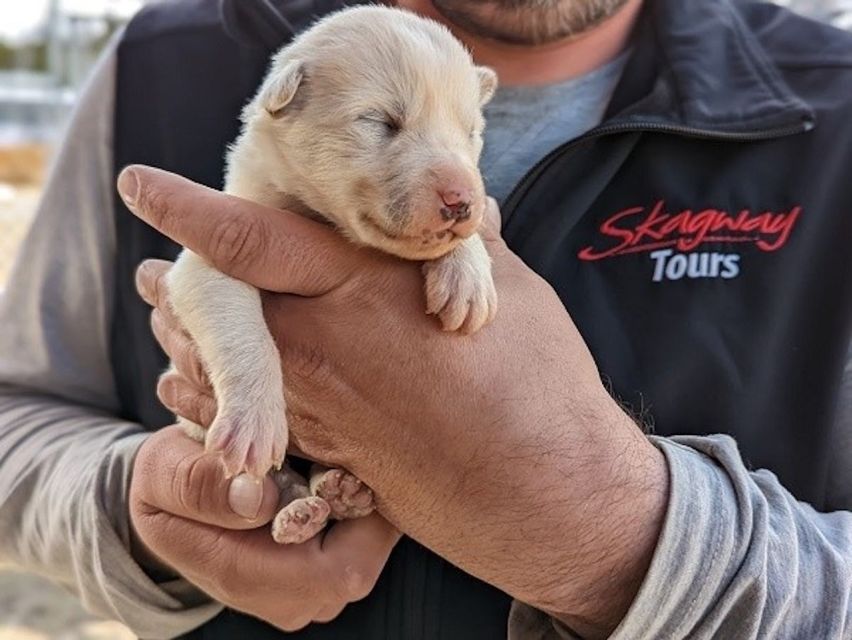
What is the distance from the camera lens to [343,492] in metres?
1.68

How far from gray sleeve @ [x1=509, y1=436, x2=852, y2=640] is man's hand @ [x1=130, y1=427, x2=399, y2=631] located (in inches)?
11.2

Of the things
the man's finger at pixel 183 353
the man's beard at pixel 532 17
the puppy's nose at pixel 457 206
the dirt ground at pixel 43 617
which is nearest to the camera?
the puppy's nose at pixel 457 206

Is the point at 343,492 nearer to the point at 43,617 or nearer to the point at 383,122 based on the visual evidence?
the point at 383,122

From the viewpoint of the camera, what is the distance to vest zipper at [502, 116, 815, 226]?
1929 millimetres

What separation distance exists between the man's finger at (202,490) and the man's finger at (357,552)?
0.11 m

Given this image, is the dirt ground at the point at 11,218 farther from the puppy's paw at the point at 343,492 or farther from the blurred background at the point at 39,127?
the puppy's paw at the point at 343,492

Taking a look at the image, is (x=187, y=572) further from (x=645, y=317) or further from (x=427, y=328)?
(x=645, y=317)

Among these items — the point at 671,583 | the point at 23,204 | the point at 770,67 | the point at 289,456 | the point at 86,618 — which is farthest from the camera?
the point at 23,204

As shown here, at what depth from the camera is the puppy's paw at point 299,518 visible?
1684 mm

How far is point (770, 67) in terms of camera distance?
80.7 inches

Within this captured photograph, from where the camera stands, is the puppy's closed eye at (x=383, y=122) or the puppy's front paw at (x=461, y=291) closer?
the puppy's front paw at (x=461, y=291)

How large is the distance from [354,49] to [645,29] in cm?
70

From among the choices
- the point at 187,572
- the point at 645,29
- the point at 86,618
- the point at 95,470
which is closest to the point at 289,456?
the point at 187,572

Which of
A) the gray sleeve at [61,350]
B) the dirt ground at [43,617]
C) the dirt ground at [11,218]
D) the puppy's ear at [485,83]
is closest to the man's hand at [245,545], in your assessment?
the gray sleeve at [61,350]
